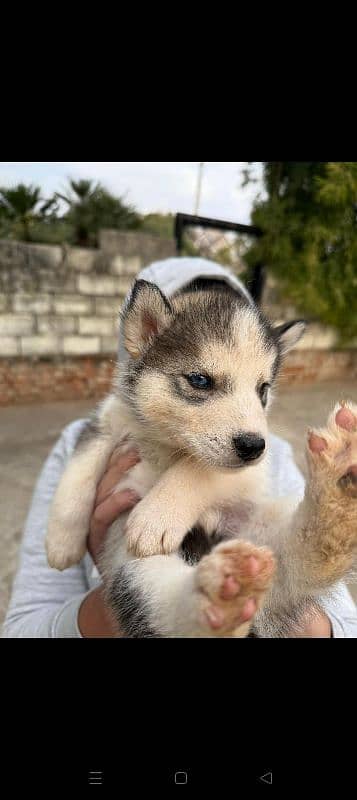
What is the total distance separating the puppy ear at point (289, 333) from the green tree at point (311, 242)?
A: 0.86 metres

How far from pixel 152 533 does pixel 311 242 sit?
2.05 meters

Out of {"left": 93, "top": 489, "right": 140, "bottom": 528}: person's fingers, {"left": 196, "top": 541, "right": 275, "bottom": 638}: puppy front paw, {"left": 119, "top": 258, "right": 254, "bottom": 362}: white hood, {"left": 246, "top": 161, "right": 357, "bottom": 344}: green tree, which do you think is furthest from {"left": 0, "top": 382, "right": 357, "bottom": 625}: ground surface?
{"left": 196, "top": 541, "right": 275, "bottom": 638}: puppy front paw

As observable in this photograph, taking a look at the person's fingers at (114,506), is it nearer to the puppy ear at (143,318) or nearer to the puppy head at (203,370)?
the puppy head at (203,370)

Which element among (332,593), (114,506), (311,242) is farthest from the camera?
(311,242)

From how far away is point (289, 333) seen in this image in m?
1.20

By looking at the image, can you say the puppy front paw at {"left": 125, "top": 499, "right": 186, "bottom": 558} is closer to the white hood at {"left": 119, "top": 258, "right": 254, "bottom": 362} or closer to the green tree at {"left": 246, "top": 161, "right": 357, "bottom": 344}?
the white hood at {"left": 119, "top": 258, "right": 254, "bottom": 362}

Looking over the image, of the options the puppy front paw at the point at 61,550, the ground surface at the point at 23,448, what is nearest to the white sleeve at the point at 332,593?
the ground surface at the point at 23,448

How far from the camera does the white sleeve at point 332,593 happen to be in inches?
47.3

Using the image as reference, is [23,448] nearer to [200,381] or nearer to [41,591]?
[41,591]

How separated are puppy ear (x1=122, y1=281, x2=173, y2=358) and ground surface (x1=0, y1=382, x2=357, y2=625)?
37.1 inches

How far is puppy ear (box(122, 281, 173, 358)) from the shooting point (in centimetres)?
109
